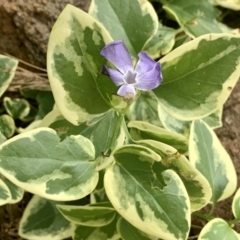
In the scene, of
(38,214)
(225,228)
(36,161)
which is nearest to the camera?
(36,161)

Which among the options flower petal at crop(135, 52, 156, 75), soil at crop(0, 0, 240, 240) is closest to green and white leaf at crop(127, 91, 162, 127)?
soil at crop(0, 0, 240, 240)

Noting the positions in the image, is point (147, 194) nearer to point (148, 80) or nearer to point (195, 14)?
point (148, 80)

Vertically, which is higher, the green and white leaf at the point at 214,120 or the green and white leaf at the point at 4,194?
the green and white leaf at the point at 4,194

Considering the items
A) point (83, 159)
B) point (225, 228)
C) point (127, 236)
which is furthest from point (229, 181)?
point (83, 159)

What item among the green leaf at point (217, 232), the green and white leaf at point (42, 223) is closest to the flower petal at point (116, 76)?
the green leaf at point (217, 232)

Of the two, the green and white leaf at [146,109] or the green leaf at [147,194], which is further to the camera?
the green and white leaf at [146,109]

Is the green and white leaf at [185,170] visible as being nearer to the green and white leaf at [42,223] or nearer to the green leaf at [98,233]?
the green leaf at [98,233]

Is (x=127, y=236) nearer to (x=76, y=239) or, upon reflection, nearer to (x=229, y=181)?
(x=76, y=239)
